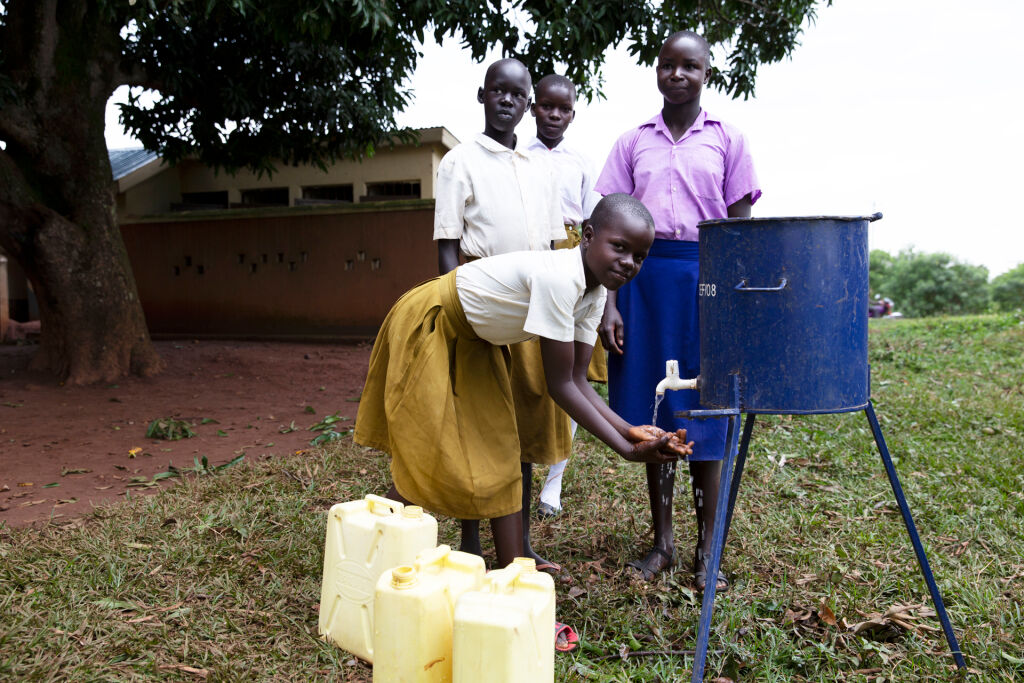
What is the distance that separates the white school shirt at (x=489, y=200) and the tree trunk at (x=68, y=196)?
17.2ft

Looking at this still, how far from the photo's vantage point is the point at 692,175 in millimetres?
2682

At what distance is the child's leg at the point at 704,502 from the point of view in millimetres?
2775

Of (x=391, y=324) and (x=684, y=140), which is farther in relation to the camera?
(x=684, y=140)

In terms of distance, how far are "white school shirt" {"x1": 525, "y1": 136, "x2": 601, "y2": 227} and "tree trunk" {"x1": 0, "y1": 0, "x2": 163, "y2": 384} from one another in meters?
5.02

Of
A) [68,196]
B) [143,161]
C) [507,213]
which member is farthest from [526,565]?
[143,161]

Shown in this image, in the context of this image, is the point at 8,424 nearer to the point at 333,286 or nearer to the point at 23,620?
the point at 23,620

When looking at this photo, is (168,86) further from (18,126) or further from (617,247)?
(617,247)

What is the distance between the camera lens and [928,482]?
3.77 m

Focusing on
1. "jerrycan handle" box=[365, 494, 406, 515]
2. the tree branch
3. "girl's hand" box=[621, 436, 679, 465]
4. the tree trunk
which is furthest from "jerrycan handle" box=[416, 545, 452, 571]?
the tree branch

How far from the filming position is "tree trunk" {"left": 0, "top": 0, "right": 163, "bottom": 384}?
6316 mm

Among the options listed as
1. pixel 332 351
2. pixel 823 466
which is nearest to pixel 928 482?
pixel 823 466

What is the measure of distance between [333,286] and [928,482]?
8.25 metres

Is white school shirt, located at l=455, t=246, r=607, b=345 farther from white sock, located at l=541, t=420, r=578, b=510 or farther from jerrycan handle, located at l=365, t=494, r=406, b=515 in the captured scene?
white sock, located at l=541, t=420, r=578, b=510

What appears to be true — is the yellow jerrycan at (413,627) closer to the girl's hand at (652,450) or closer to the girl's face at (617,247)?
the girl's hand at (652,450)
